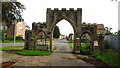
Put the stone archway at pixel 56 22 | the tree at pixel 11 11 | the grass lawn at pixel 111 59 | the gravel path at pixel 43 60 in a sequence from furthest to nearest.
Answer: the tree at pixel 11 11 < the stone archway at pixel 56 22 < the gravel path at pixel 43 60 < the grass lawn at pixel 111 59

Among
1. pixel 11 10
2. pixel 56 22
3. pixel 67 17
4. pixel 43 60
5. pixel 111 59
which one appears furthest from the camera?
pixel 11 10

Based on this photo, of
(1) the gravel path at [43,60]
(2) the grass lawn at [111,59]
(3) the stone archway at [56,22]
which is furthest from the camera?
(3) the stone archway at [56,22]

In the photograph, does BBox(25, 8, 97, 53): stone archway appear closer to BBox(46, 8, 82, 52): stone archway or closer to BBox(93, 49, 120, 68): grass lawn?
BBox(46, 8, 82, 52): stone archway

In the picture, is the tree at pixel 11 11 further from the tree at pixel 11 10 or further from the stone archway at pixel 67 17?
the stone archway at pixel 67 17

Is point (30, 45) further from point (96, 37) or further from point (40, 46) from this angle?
point (96, 37)

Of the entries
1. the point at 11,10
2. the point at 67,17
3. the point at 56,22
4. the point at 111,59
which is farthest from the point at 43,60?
the point at 11,10

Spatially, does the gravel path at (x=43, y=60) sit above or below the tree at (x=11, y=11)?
below

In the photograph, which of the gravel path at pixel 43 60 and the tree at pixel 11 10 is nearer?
the gravel path at pixel 43 60

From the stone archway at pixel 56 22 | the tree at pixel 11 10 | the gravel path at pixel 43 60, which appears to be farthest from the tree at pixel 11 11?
the gravel path at pixel 43 60

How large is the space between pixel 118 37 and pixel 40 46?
10828mm

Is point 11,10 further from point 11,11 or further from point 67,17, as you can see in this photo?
point 67,17

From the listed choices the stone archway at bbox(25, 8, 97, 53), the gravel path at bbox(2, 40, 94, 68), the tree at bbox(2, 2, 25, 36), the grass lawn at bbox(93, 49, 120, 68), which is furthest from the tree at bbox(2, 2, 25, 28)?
the grass lawn at bbox(93, 49, 120, 68)

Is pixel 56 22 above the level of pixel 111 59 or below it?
above

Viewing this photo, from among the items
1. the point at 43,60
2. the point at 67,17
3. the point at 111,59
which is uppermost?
the point at 67,17
